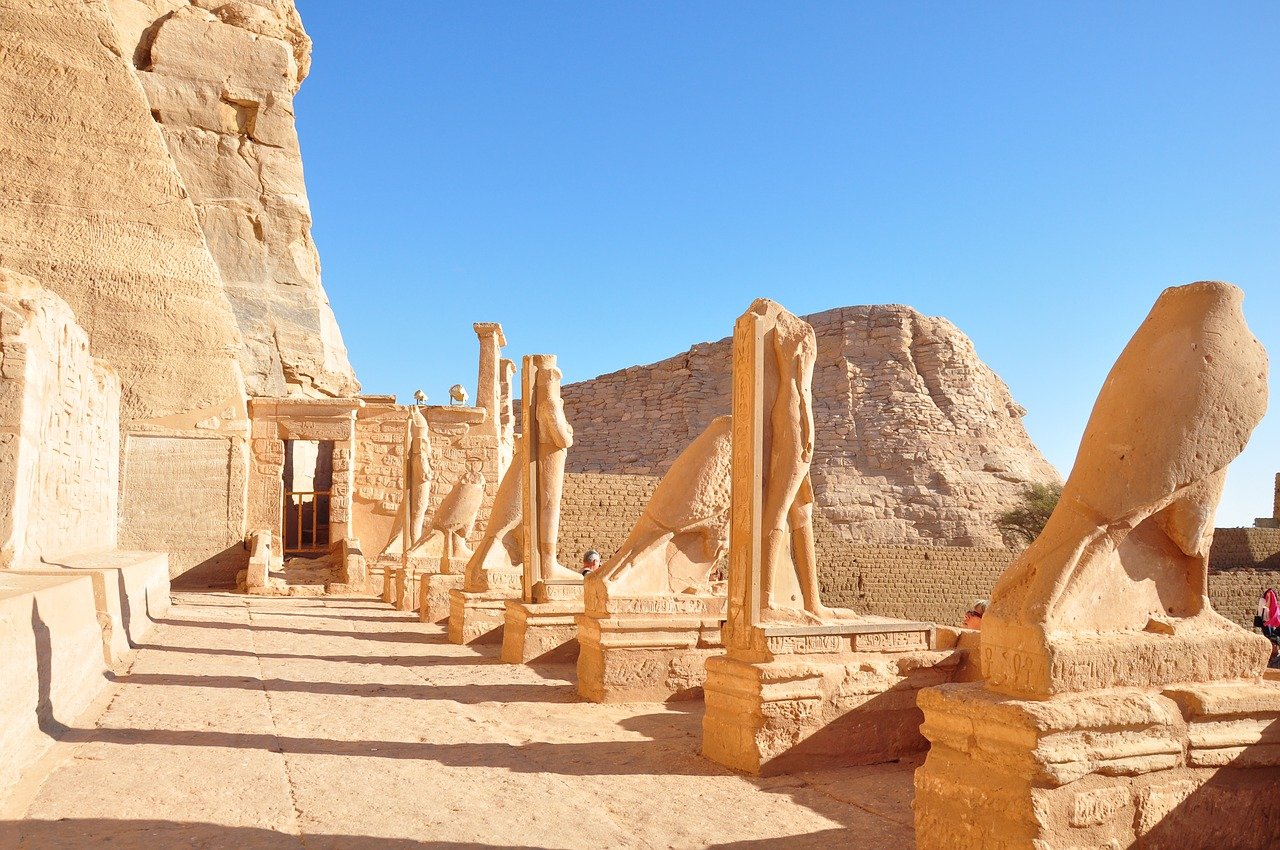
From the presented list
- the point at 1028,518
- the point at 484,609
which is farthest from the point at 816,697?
the point at 1028,518

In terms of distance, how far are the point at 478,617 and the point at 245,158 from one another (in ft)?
57.3

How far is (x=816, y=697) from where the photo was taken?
4.02 meters

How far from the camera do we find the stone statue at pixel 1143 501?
8.96ft

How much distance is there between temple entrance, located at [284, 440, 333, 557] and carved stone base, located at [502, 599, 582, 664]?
13790mm

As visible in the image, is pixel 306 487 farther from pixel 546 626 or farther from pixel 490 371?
pixel 546 626

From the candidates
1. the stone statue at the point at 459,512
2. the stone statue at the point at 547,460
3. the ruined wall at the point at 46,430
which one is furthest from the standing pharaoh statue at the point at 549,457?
the stone statue at the point at 459,512

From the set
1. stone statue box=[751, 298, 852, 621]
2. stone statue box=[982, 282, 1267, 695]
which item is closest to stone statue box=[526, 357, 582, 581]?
stone statue box=[751, 298, 852, 621]

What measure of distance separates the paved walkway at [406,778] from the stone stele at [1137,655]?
693 mm

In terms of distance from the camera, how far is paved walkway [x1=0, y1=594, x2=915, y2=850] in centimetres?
305

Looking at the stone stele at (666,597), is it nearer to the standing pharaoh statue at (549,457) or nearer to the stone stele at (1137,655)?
the standing pharaoh statue at (549,457)

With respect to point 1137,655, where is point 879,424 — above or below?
above

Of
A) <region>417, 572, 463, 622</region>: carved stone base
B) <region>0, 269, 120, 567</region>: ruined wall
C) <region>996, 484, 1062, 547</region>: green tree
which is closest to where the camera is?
<region>0, 269, 120, 567</region>: ruined wall

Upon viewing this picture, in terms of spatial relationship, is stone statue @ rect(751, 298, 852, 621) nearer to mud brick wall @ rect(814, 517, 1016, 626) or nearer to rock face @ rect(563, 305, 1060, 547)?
mud brick wall @ rect(814, 517, 1016, 626)

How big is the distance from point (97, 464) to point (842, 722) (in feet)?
28.2
